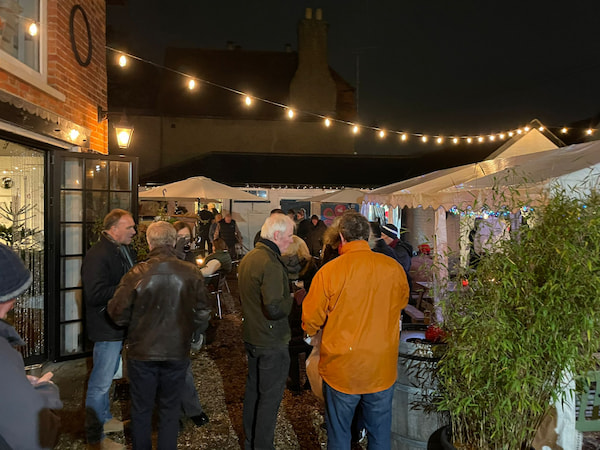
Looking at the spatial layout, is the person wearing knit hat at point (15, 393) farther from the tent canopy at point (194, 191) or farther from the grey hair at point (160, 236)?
the tent canopy at point (194, 191)

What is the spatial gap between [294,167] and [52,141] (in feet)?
45.5

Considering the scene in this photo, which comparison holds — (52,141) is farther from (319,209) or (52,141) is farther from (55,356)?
(319,209)

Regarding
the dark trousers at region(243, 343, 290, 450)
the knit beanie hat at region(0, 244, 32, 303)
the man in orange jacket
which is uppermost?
the knit beanie hat at region(0, 244, 32, 303)

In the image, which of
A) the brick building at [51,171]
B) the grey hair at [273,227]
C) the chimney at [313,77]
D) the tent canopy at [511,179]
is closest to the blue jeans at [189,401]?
the grey hair at [273,227]

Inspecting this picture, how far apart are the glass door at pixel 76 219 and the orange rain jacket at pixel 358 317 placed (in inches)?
167

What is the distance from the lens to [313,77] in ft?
74.1

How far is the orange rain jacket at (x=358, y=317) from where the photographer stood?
2.72 m

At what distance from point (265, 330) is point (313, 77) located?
20.9 meters

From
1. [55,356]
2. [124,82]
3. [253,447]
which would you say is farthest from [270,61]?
[253,447]

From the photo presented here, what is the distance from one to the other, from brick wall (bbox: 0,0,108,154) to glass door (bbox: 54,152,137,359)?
53 cm

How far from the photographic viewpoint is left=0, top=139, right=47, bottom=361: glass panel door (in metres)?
5.29

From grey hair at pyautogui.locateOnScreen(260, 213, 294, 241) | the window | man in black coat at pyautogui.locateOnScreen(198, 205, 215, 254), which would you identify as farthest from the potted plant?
man in black coat at pyautogui.locateOnScreen(198, 205, 215, 254)

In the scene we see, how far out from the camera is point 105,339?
375cm

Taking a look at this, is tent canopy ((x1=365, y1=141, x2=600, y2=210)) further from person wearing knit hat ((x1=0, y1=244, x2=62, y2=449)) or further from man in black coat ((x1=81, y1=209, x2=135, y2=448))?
man in black coat ((x1=81, y1=209, x2=135, y2=448))
